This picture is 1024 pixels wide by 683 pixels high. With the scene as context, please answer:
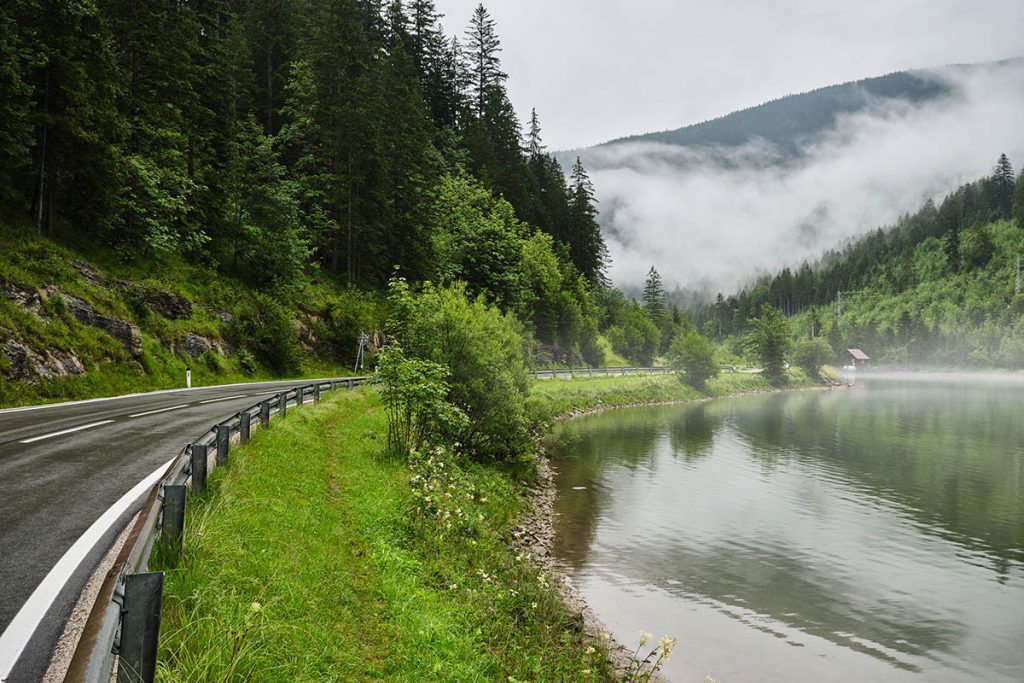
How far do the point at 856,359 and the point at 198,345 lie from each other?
179 metres

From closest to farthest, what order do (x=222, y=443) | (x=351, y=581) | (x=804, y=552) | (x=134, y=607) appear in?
(x=134, y=607) < (x=351, y=581) < (x=222, y=443) < (x=804, y=552)

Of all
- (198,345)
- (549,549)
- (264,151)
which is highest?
(264,151)

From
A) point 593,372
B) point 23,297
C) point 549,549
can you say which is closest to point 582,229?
point 593,372

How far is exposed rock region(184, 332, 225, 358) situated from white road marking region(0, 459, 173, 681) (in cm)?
2513

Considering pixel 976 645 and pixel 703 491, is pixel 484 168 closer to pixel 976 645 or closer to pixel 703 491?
pixel 703 491

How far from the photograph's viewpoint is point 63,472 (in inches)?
419

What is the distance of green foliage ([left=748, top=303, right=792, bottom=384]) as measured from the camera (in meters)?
95.0

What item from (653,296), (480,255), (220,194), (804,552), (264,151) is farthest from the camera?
(653,296)

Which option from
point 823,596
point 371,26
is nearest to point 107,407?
point 823,596

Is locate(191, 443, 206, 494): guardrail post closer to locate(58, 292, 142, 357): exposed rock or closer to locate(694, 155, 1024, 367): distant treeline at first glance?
locate(58, 292, 142, 357): exposed rock

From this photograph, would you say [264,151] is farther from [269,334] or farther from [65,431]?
[65,431]

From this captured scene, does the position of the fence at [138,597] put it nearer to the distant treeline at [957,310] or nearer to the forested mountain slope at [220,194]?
the forested mountain slope at [220,194]

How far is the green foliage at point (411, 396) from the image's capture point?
19375mm

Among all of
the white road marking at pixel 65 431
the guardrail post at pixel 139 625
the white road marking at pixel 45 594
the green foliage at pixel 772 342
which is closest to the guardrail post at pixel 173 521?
the white road marking at pixel 45 594
